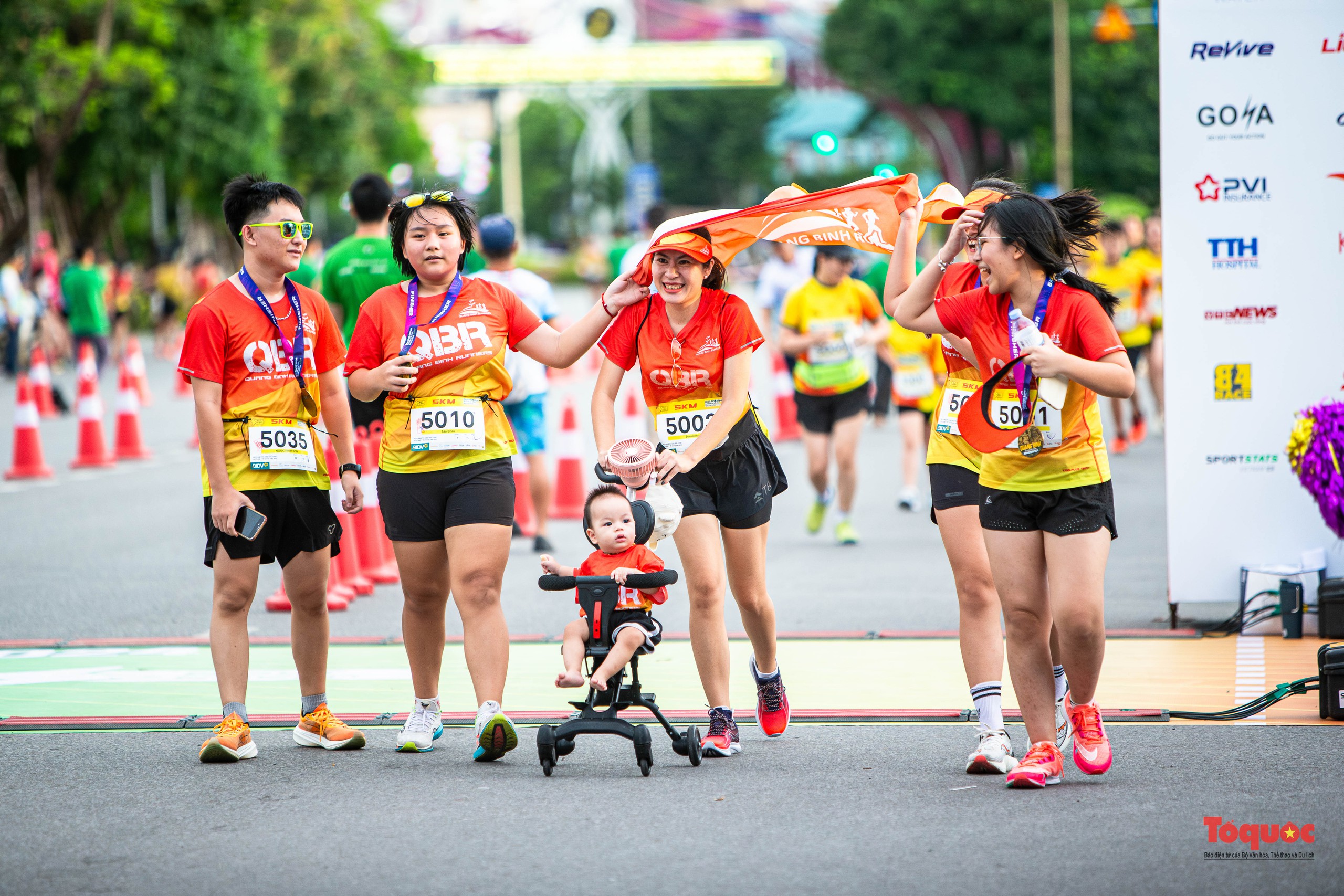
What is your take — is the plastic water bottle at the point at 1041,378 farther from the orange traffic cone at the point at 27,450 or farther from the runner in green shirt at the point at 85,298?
the runner in green shirt at the point at 85,298

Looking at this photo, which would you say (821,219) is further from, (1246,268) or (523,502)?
(523,502)

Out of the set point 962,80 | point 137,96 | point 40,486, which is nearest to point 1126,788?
point 40,486

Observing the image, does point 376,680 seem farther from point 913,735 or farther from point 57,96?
point 57,96

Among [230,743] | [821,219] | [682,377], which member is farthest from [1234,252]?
[230,743]

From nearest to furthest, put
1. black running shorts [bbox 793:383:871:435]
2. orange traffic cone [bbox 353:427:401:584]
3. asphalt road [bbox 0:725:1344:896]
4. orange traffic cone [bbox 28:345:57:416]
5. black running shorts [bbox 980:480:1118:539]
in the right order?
asphalt road [bbox 0:725:1344:896] → black running shorts [bbox 980:480:1118:539] → orange traffic cone [bbox 353:427:401:584] → black running shorts [bbox 793:383:871:435] → orange traffic cone [bbox 28:345:57:416]

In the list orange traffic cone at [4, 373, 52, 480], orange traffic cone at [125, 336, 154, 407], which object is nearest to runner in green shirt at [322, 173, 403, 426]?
orange traffic cone at [4, 373, 52, 480]

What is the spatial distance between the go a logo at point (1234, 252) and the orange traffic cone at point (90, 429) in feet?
39.9

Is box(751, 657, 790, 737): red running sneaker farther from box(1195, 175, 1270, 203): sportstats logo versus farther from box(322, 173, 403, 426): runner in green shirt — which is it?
box(322, 173, 403, 426): runner in green shirt

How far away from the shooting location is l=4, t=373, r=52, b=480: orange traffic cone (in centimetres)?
1530

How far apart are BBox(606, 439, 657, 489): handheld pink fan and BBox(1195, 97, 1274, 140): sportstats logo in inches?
156

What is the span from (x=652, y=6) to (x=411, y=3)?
1730 cm

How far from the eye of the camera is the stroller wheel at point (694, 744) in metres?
5.63

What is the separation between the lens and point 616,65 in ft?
299

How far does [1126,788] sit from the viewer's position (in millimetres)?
5246
